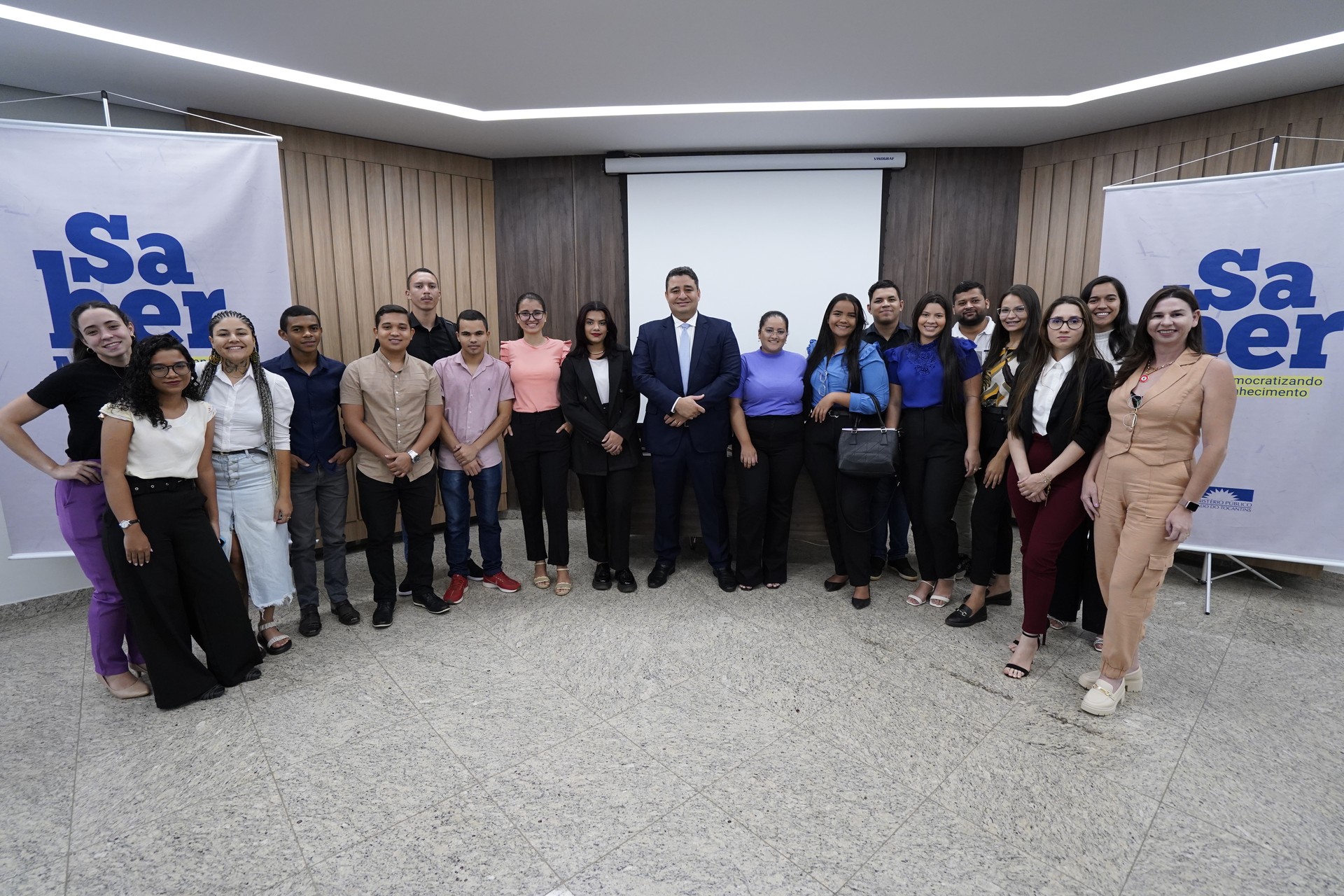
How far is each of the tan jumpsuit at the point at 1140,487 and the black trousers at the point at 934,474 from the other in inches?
28.7

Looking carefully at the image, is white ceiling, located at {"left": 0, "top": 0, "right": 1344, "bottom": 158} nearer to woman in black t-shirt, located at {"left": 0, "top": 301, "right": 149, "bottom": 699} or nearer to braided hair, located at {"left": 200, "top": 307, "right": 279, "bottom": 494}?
braided hair, located at {"left": 200, "top": 307, "right": 279, "bottom": 494}

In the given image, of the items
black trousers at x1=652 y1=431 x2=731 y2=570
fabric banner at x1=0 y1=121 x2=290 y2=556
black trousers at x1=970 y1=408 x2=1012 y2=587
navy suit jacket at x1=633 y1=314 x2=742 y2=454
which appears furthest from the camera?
black trousers at x1=652 y1=431 x2=731 y2=570

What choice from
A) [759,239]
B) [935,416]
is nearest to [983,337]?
[935,416]

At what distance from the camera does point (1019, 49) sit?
321 centimetres

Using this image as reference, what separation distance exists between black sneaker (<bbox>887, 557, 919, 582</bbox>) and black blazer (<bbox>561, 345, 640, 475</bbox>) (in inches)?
70.4

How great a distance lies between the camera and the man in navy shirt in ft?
9.77

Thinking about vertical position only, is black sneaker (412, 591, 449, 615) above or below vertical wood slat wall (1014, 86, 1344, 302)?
below

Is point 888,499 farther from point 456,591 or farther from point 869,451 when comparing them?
point 456,591

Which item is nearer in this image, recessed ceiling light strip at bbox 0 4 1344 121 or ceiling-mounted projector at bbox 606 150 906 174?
recessed ceiling light strip at bbox 0 4 1344 121

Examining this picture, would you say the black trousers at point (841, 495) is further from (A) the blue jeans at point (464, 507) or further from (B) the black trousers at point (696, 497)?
(A) the blue jeans at point (464, 507)

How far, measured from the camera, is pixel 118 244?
9.93ft

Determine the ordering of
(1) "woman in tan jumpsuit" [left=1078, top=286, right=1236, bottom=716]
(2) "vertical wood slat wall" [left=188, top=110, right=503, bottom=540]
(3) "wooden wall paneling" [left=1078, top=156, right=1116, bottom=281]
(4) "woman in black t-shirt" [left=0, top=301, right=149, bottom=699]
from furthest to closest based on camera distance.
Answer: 1. (3) "wooden wall paneling" [left=1078, top=156, right=1116, bottom=281]
2. (2) "vertical wood slat wall" [left=188, top=110, right=503, bottom=540]
3. (4) "woman in black t-shirt" [left=0, top=301, right=149, bottom=699]
4. (1) "woman in tan jumpsuit" [left=1078, top=286, right=1236, bottom=716]

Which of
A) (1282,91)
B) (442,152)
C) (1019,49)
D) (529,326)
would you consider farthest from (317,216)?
(1282,91)

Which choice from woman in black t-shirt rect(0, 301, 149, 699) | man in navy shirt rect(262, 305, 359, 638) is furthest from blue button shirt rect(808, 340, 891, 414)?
woman in black t-shirt rect(0, 301, 149, 699)
